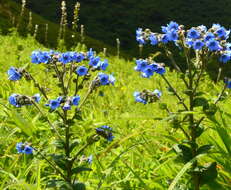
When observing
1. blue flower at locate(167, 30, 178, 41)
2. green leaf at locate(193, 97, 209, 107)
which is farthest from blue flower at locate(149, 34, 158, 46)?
green leaf at locate(193, 97, 209, 107)

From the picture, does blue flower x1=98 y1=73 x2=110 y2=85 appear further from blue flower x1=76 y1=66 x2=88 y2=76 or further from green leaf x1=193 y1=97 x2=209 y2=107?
green leaf x1=193 y1=97 x2=209 y2=107

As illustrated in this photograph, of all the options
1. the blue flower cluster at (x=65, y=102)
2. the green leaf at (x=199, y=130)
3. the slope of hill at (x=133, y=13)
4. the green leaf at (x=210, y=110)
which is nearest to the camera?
the blue flower cluster at (x=65, y=102)

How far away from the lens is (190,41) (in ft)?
8.14

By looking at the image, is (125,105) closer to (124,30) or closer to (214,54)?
(214,54)

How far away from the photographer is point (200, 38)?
2508 millimetres

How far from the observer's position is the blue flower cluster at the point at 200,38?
8.02 ft

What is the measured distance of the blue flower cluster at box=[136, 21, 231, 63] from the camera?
244 cm

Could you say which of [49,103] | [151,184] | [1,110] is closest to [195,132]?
[151,184]

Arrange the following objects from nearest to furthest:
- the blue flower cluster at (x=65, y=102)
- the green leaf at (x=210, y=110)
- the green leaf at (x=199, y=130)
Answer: the blue flower cluster at (x=65, y=102) → the green leaf at (x=210, y=110) → the green leaf at (x=199, y=130)

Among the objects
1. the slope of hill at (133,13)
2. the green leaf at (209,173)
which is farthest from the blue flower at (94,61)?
the slope of hill at (133,13)

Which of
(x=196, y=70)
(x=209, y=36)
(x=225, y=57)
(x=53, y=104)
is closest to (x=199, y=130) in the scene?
(x=196, y=70)

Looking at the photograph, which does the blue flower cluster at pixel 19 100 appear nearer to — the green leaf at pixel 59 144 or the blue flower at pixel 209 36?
the green leaf at pixel 59 144

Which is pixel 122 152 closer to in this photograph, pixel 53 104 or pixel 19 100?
pixel 53 104

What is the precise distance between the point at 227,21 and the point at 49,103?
2256 inches
